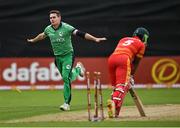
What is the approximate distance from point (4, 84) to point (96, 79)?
8702 millimetres

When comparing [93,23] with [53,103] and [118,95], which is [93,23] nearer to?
[53,103]

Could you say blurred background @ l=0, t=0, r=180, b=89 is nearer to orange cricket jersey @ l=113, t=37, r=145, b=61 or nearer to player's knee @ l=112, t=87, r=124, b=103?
orange cricket jersey @ l=113, t=37, r=145, b=61

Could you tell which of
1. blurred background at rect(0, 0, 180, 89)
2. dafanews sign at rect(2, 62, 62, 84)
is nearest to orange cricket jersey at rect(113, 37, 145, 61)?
dafanews sign at rect(2, 62, 62, 84)

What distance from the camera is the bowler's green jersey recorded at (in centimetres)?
1510

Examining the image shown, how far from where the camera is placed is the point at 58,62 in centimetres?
1542

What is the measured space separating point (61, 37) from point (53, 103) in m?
2.62

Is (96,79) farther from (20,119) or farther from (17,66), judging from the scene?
(17,66)

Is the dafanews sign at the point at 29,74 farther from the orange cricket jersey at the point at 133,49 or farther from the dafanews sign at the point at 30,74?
the orange cricket jersey at the point at 133,49

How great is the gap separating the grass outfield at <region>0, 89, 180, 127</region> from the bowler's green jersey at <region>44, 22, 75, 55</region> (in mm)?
1306

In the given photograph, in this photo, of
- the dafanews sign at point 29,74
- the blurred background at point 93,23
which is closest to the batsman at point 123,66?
the dafanews sign at point 29,74

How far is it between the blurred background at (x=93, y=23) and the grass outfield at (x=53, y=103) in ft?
5.20

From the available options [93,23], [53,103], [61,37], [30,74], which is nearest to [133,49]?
[61,37]

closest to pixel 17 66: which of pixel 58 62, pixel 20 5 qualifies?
pixel 20 5

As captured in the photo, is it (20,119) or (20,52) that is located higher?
(20,52)
